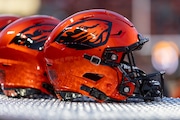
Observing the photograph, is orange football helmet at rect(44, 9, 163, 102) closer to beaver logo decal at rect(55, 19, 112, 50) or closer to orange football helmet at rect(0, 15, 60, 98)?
beaver logo decal at rect(55, 19, 112, 50)

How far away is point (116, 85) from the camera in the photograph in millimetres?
2176

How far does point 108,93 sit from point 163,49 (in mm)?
5803

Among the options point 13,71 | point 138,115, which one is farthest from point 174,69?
point 138,115

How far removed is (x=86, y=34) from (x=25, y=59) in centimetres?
34

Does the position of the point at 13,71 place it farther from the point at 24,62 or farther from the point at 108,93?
the point at 108,93

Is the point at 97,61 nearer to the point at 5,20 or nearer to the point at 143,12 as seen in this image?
the point at 5,20

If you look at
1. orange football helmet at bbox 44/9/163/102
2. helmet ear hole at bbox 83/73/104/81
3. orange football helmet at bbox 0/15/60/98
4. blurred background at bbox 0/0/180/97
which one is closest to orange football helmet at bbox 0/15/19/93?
orange football helmet at bbox 0/15/60/98

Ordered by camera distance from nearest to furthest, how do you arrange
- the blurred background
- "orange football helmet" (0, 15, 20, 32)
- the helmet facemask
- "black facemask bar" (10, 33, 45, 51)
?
1. the helmet facemask
2. "black facemask bar" (10, 33, 45, 51)
3. "orange football helmet" (0, 15, 20, 32)
4. the blurred background

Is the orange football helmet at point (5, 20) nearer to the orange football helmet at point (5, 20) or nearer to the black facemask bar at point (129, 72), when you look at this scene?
the orange football helmet at point (5, 20)

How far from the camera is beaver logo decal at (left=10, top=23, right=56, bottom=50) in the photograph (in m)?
2.40

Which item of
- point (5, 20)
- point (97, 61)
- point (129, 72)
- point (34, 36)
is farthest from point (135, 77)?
point (5, 20)

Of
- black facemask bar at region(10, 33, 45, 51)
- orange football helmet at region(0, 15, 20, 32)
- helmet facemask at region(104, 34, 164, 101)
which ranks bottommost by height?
helmet facemask at region(104, 34, 164, 101)

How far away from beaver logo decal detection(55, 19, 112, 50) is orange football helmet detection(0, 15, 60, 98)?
21 centimetres

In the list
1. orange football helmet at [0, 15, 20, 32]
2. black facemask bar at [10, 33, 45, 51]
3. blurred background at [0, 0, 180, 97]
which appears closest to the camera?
black facemask bar at [10, 33, 45, 51]
